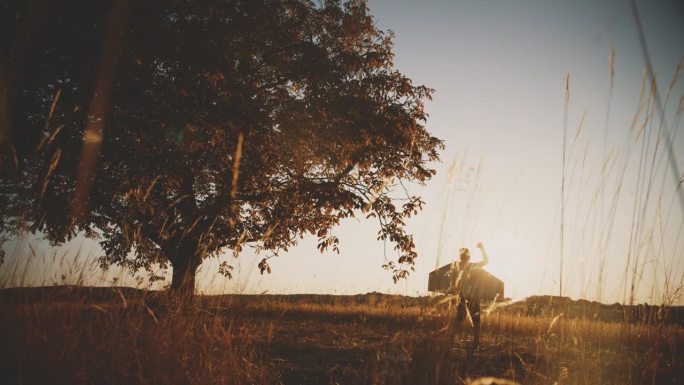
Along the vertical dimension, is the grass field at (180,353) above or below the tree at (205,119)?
below

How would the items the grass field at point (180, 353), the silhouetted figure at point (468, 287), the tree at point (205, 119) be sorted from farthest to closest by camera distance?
the tree at point (205, 119)
the silhouetted figure at point (468, 287)
the grass field at point (180, 353)

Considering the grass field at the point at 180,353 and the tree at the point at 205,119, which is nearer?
the grass field at the point at 180,353

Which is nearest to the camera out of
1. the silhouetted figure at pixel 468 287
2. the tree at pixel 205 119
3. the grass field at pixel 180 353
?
the grass field at pixel 180 353

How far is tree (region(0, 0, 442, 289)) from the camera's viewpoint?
500cm

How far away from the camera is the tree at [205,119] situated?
5.00m

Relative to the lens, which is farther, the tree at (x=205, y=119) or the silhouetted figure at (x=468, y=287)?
the tree at (x=205, y=119)

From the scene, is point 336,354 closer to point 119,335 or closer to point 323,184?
point 119,335

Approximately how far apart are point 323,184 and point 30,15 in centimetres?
516

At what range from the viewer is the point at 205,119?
5863 millimetres

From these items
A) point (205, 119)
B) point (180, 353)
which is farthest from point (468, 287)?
point (205, 119)

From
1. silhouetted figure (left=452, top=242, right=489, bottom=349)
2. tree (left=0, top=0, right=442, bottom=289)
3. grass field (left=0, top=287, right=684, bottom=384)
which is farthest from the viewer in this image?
tree (left=0, top=0, right=442, bottom=289)

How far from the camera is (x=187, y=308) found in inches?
117

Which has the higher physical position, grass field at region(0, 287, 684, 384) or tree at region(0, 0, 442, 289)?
tree at region(0, 0, 442, 289)

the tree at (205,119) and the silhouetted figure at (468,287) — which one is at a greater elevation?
the tree at (205,119)
